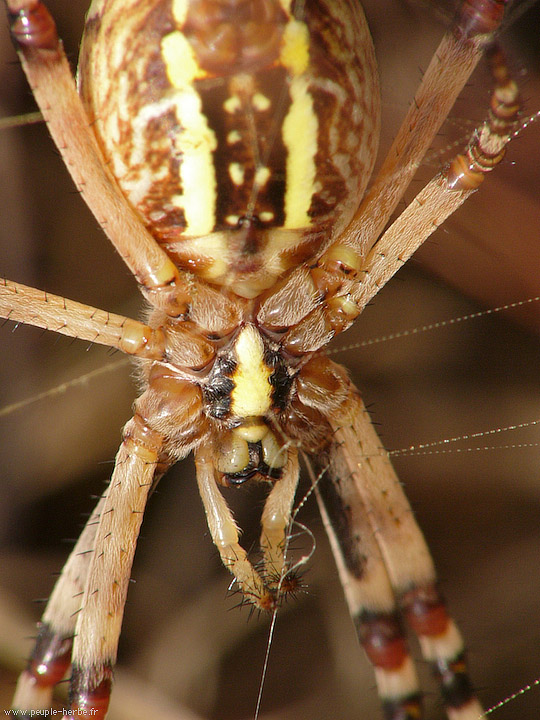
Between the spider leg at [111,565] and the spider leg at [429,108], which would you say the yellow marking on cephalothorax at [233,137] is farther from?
the spider leg at [111,565]

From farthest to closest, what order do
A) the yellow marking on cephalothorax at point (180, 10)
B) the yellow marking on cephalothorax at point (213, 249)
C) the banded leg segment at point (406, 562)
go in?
the banded leg segment at point (406, 562)
the yellow marking on cephalothorax at point (213, 249)
the yellow marking on cephalothorax at point (180, 10)

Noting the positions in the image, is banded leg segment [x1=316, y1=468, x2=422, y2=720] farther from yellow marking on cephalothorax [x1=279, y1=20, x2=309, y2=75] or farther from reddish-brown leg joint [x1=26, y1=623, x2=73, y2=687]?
yellow marking on cephalothorax [x1=279, y1=20, x2=309, y2=75]

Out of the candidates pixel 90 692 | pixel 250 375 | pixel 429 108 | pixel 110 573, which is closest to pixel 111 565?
pixel 110 573

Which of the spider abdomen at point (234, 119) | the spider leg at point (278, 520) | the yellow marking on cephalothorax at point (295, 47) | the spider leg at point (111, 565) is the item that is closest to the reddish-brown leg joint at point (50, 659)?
the spider leg at point (111, 565)

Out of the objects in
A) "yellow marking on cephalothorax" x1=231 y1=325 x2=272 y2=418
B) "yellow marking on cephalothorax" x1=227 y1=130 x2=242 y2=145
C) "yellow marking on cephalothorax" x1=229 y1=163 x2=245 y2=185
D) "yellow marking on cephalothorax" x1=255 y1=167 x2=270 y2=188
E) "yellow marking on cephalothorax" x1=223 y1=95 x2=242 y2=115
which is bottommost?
"yellow marking on cephalothorax" x1=231 y1=325 x2=272 y2=418

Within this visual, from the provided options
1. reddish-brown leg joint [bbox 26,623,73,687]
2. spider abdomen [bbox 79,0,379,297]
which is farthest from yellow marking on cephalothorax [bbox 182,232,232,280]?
reddish-brown leg joint [bbox 26,623,73,687]

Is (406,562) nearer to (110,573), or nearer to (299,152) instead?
(110,573)
